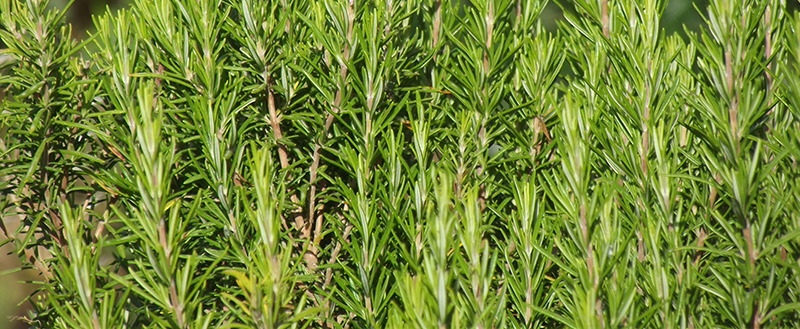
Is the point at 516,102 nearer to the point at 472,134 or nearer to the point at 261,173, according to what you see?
the point at 472,134

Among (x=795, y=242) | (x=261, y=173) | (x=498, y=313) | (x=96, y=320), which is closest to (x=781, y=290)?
(x=795, y=242)

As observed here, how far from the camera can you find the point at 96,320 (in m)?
0.41

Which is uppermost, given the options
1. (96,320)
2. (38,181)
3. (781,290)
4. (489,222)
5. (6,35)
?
(6,35)

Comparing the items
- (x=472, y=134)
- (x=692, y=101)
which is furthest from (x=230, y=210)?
(x=692, y=101)

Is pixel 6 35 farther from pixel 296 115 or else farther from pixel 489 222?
pixel 489 222

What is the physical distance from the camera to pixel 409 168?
52 centimetres

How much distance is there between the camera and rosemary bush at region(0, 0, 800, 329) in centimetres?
39

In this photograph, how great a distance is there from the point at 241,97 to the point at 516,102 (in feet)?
0.89

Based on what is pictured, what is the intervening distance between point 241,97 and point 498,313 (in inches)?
11.7

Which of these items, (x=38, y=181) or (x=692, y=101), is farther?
(x=38, y=181)

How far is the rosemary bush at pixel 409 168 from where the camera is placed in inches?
15.5

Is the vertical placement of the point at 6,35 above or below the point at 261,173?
above

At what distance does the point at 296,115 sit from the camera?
513mm

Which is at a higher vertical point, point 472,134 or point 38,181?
point 38,181
